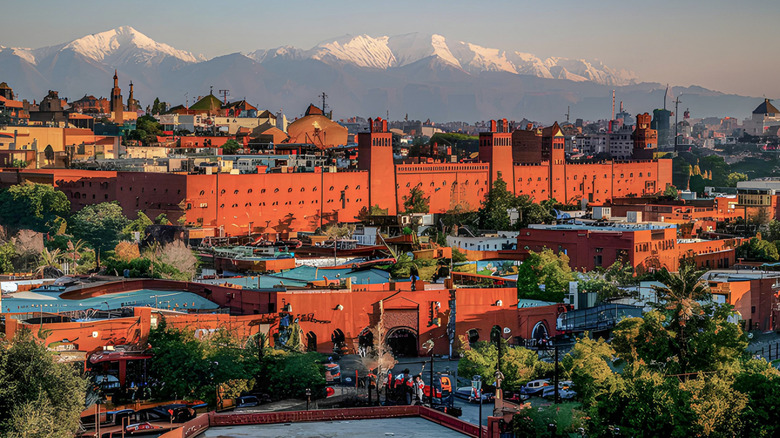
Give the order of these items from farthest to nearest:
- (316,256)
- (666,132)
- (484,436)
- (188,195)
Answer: (666,132) → (188,195) → (316,256) → (484,436)

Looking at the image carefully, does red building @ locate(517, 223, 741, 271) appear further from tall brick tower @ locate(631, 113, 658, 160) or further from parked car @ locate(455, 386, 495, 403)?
tall brick tower @ locate(631, 113, 658, 160)

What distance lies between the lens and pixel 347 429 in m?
23.6

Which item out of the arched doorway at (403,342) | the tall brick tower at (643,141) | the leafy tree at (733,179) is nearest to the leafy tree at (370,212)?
the arched doorway at (403,342)

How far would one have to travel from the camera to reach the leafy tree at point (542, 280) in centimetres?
3831

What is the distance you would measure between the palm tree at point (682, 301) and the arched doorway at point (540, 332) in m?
3.08

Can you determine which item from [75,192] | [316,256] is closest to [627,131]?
[75,192]

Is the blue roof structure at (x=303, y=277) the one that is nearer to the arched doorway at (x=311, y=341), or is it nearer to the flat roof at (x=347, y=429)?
the arched doorway at (x=311, y=341)

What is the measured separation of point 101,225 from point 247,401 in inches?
1108

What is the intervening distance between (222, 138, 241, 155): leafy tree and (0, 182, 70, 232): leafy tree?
13.4 meters

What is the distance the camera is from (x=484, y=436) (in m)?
23.0

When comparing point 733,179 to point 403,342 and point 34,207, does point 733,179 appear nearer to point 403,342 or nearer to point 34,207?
point 34,207

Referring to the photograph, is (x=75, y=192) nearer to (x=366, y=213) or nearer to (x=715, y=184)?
(x=366, y=213)

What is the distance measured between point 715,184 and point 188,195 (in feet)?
224

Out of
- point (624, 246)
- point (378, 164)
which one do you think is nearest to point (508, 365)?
point (624, 246)
